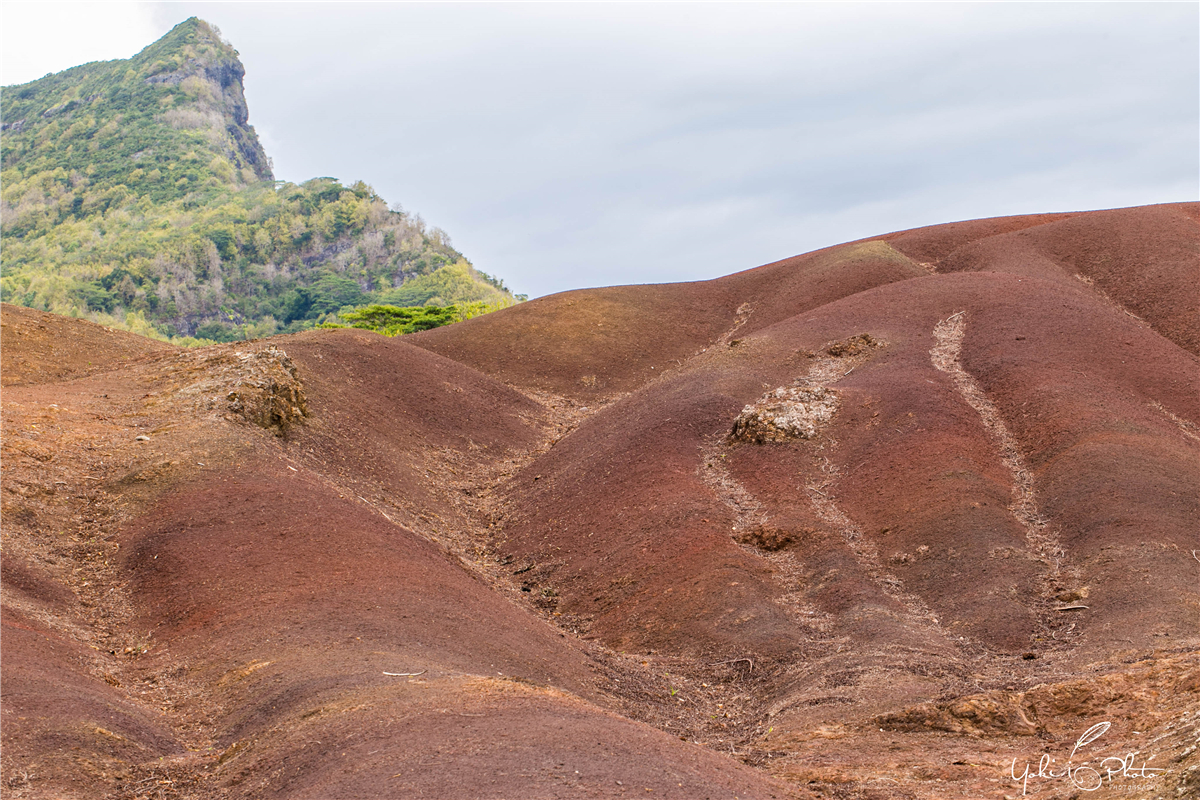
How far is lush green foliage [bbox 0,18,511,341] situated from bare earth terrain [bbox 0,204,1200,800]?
7689 centimetres

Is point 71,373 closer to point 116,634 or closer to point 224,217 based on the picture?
point 116,634

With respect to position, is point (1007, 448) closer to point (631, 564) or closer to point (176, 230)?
point (631, 564)

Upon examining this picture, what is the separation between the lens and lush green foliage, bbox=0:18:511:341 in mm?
99938

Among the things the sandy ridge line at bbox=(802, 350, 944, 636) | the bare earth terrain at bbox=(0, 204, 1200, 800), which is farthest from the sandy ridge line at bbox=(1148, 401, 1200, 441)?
the sandy ridge line at bbox=(802, 350, 944, 636)

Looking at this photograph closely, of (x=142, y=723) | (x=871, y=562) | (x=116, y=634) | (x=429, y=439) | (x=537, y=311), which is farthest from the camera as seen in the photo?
(x=537, y=311)

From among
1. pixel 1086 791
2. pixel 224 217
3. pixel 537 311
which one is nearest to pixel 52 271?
pixel 224 217

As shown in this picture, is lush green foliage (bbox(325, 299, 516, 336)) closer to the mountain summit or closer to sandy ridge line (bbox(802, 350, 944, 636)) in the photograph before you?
sandy ridge line (bbox(802, 350, 944, 636))

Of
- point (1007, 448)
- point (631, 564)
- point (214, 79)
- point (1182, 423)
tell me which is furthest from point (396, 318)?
point (214, 79)

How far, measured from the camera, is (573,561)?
22.2 meters

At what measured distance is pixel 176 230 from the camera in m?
111

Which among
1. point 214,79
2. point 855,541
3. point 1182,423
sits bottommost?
point 855,541

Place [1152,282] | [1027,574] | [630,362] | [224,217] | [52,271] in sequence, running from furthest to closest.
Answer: [224,217]
[52,271]
[630,362]
[1152,282]
[1027,574]

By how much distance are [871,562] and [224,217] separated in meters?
118

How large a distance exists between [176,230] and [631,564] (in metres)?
109
